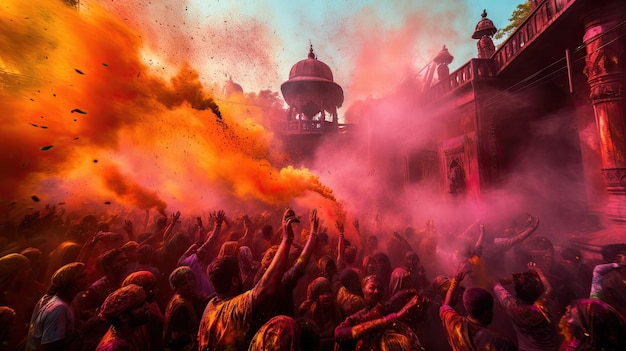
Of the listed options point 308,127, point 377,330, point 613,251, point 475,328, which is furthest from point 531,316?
point 308,127

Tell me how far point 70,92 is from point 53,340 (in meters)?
6.47

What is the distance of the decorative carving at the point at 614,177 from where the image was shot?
5.69m

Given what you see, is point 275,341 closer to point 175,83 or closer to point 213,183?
point 175,83

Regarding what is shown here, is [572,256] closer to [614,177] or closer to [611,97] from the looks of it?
[614,177]

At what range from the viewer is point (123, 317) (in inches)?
91.1

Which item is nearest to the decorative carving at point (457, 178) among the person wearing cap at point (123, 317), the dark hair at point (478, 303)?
the dark hair at point (478, 303)

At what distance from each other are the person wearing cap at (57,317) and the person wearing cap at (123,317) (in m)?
1.02

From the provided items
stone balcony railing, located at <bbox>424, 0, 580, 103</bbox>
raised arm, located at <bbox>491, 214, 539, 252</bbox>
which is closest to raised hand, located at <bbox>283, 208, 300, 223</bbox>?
raised arm, located at <bbox>491, 214, 539, 252</bbox>

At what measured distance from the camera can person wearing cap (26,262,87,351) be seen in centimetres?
277

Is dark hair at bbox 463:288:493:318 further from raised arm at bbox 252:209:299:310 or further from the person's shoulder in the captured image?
the person's shoulder

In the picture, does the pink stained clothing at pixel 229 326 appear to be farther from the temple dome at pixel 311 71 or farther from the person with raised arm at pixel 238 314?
the temple dome at pixel 311 71

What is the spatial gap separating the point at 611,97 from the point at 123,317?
395 inches

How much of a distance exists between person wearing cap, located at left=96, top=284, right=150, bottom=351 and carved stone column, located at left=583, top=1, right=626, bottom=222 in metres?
9.22

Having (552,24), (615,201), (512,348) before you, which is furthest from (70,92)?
(615,201)
